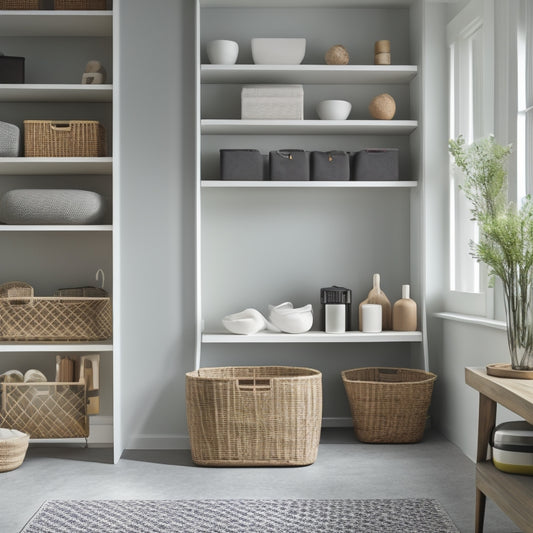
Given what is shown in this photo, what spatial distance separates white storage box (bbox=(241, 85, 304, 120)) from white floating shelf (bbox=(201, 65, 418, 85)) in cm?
12

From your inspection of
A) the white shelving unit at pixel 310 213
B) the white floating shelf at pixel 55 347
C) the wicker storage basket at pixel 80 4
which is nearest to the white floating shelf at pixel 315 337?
the white shelving unit at pixel 310 213

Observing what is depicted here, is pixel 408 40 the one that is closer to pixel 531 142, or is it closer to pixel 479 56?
pixel 479 56

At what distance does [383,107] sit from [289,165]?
625 mm

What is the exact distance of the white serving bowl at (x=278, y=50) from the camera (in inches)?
162

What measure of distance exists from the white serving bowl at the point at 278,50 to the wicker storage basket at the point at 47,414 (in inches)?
79.4

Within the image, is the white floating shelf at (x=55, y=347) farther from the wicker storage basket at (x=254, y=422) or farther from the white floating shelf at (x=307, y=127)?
the white floating shelf at (x=307, y=127)

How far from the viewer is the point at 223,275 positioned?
4.39m

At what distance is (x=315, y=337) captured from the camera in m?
4.04

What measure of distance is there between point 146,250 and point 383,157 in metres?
1.40

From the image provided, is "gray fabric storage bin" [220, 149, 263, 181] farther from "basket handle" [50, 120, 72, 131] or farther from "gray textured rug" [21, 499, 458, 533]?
"gray textured rug" [21, 499, 458, 533]

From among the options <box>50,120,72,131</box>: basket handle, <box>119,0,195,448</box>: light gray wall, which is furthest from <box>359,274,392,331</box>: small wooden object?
<box>50,120,72,131</box>: basket handle

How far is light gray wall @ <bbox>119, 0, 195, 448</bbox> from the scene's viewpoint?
13.3ft

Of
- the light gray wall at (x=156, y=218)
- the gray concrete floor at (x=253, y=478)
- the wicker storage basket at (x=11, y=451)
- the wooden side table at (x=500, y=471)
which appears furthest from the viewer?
the light gray wall at (x=156, y=218)

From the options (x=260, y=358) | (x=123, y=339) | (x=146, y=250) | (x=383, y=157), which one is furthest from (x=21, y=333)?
(x=383, y=157)
